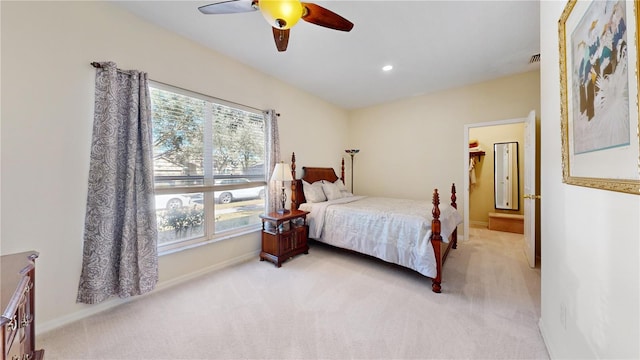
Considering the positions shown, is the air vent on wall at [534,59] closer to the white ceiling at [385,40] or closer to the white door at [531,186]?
the white ceiling at [385,40]

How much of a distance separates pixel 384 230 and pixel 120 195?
2730 mm

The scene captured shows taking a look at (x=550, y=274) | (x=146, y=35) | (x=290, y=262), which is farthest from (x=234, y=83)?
(x=550, y=274)

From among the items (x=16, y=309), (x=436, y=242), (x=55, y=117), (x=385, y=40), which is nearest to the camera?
(x=16, y=309)

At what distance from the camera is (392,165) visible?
15.6 ft

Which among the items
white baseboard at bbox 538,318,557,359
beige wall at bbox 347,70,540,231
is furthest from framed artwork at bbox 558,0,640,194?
beige wall at bbox 347,70,540,231

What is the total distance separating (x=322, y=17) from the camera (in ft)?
5.42

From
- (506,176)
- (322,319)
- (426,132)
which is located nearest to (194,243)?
(322,319)

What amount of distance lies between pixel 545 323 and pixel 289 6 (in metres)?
2.82

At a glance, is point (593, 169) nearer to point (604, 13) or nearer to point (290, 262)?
point (604, 13)

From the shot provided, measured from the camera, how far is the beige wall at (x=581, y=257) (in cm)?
79

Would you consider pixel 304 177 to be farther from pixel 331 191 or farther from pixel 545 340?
pixel 545 340

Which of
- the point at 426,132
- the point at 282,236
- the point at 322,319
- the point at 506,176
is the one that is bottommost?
the point at 322,319

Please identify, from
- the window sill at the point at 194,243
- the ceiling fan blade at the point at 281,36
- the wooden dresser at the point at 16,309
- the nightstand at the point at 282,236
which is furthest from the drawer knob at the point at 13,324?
the nightstand at the point at 282,236

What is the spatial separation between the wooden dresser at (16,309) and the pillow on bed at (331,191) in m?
3.27
